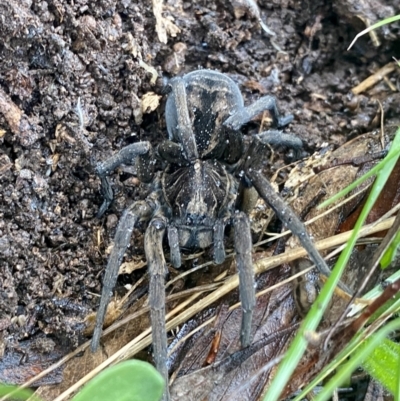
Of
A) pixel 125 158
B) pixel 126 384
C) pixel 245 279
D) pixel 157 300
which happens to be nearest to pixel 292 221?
pixel 245 279

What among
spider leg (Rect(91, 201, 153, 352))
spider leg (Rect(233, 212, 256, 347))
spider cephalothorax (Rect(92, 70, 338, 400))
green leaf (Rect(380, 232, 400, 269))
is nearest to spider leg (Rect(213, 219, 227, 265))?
spider cephalothorax (Rect(92, 70, 338, 400))

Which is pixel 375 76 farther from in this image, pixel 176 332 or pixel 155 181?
pixel 176 332

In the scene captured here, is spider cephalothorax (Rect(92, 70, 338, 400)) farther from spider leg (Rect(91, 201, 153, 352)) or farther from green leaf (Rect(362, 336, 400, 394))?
green leaf (Rect(362, 336, 400, 394))

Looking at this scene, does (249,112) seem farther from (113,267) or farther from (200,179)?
(113,267)

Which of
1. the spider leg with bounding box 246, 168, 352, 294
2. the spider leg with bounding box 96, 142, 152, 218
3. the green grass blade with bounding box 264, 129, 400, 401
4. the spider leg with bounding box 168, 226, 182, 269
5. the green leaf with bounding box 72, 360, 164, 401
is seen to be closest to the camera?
the green leaf with bounding box 72, 360, 164, 401

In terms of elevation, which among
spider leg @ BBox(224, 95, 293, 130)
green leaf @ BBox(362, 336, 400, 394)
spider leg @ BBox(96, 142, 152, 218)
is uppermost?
spider leg @ BBox(224, 95, 293, 130)

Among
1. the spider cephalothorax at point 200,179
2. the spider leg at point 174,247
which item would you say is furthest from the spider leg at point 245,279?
the spider leg at point 174,247

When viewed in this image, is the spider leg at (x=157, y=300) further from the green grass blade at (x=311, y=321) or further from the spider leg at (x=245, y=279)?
the green grass blade at (x=311, y=321)

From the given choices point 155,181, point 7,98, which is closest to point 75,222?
point 155,181
